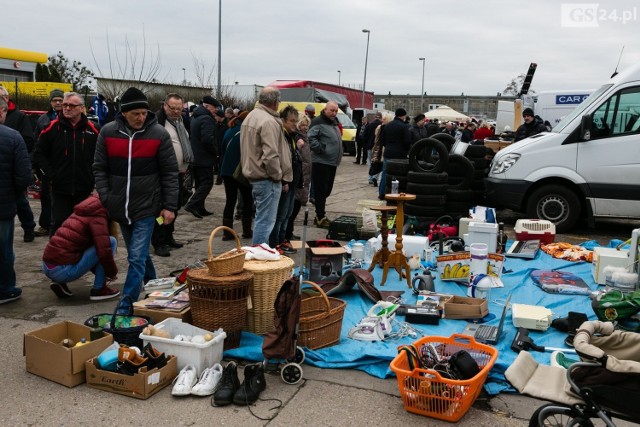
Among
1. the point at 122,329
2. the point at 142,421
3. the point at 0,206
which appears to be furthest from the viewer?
the point at 0,206

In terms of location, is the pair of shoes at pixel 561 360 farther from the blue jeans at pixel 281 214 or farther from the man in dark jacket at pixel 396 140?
the man in dark jacket at pixel 396 140

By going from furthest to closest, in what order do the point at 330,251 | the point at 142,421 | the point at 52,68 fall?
1. the point at 52,68
2. the point at 330,251
3. the point at 142,421

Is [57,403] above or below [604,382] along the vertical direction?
below

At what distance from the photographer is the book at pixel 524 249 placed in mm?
7527

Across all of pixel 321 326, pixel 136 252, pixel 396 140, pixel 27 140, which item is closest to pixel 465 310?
pixel 321 326

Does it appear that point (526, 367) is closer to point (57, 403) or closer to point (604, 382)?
point (604, 382)

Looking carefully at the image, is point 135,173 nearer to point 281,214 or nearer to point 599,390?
point 281,214

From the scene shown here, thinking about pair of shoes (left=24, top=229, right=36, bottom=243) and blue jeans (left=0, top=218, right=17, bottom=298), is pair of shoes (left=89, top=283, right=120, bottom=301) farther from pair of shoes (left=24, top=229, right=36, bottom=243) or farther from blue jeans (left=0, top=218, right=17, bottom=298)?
pair of shoes (left=24, top=229, right=36, bottom=243)

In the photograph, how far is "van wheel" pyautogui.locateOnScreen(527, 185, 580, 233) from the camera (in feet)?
30.6

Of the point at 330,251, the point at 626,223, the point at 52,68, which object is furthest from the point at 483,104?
the point at 330,251

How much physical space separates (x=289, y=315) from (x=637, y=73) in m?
7.66

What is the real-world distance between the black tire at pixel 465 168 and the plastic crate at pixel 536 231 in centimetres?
126

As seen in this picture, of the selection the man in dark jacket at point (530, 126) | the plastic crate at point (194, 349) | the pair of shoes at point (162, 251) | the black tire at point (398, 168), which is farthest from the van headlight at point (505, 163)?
the plastic crate at point (194, 349)

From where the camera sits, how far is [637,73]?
351 inches
